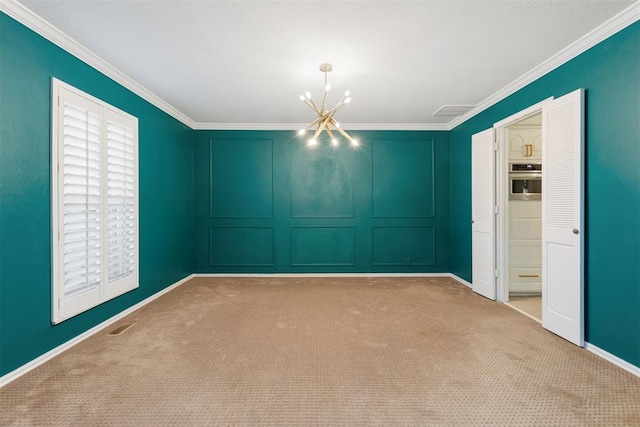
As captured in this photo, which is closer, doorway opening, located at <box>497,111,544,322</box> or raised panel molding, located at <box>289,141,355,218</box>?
doorway opening, located at <box>497,111,544,322</box>

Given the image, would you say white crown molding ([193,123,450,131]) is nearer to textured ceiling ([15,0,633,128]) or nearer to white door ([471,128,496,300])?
white door ([471,128,496,300])

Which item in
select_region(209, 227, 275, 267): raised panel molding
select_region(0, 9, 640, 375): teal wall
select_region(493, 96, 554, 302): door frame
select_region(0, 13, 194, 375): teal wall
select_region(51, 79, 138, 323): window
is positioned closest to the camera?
select_region(0, 13, 194, 375): teal wall

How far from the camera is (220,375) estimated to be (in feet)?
7.23

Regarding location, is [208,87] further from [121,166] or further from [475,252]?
[475,252]

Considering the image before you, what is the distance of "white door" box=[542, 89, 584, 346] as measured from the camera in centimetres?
265

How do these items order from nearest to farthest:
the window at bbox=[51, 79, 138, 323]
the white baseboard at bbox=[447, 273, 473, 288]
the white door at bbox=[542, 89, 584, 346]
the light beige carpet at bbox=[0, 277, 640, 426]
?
the light beige carpet at bbox=[0, 277, 640, 426] < the window at bbox=[51, 79, 138, 323] < the white door at bbox=[542, 89, 584, 346] < the white baseboard at bbox=[447, 273, 473, 288]

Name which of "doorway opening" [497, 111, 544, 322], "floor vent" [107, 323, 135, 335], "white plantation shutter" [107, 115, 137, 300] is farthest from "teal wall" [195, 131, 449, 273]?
"floor vent" [107, 323, 135, 335]

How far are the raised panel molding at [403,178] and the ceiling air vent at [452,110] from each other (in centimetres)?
70

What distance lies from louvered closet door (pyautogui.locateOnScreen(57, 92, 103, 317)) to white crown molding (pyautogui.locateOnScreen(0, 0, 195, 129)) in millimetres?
409

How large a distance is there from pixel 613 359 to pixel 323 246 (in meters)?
3.86

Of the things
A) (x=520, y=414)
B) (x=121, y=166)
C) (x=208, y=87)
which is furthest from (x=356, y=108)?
(x=520, y=414)

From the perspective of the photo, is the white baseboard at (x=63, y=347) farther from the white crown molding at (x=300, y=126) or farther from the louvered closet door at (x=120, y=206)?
the white crown molding at (x=300, y=126)

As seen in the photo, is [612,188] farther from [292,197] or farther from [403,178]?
[292,197]

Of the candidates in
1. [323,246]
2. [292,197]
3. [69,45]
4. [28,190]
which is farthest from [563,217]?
[69,45]
